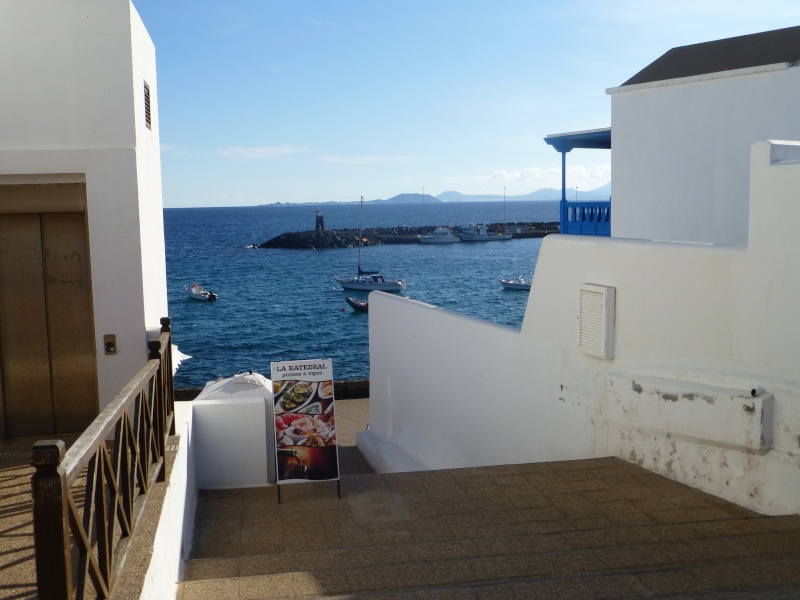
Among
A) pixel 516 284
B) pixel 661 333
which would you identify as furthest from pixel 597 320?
pixel 516 284

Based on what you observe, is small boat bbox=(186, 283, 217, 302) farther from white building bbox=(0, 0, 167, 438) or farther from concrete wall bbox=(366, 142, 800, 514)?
white building bbox=(0, 0, 167, 438)

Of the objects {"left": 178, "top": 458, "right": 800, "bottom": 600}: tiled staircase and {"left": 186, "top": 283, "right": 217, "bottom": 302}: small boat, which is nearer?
{"left": 178, "top": 458, "right": 800, "bottom": 600}: tiled staircase

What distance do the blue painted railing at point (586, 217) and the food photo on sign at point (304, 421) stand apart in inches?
356

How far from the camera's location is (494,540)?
5051 millimetres

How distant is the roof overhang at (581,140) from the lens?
1560cm

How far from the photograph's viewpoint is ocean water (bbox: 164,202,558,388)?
47369 mm

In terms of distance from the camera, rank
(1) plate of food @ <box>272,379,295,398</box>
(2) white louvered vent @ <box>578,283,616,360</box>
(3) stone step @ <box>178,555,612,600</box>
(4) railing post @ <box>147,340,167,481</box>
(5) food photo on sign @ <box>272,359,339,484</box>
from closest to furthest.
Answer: (3) stone step @ <box>178,555,612,600</box> < (4) railing post @ <box>147,340,167,481</box> < (2) white louvered vent @ <box>578,283,616,360</box> < (5) food photo on sign @ <box>272,359,339,484</box> < (1) plate of food @ <box>272,379,295,398</box>

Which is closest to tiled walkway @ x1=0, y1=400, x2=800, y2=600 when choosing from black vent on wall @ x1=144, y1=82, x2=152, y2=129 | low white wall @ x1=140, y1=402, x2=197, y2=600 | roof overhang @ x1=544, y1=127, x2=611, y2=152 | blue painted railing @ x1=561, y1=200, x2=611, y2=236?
low white wall @ x1=140, y1=402, x2=197, y2=600

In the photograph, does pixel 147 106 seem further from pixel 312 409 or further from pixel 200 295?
pixel 200 295

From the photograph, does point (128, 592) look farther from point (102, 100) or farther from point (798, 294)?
point (102, 100)

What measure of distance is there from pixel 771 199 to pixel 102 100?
523cm

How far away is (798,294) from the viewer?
508 centimetres

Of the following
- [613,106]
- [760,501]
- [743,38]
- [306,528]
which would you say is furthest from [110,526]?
[743,38]

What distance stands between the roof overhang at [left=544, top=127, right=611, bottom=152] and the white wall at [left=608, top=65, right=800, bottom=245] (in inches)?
102
